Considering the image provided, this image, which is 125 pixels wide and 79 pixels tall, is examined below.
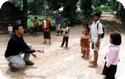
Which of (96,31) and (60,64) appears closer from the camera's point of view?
(96,31)

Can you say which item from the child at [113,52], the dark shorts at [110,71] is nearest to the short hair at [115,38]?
the child at [113,52]

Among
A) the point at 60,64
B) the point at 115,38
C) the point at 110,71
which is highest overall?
the point at 115,38

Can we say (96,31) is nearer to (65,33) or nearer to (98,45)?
(98,45)

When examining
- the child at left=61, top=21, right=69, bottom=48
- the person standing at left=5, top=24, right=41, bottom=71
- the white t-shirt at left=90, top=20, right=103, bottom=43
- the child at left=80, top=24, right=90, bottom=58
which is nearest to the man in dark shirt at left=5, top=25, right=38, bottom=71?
the person standing at left=5, top=24, right=41, bottom=71

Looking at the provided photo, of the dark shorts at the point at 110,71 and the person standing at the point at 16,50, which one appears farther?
the person standing at the point at 16,50

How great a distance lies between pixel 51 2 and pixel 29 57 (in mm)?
5684

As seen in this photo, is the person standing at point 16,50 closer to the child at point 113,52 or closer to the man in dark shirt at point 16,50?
the man in dark shirt at point 16,50

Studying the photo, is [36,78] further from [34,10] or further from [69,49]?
[34,10]

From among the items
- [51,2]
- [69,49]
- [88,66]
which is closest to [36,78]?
[88,66]

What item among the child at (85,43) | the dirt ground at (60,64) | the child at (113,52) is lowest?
the dirt ground at (60,64)

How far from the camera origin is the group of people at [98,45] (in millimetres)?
4105

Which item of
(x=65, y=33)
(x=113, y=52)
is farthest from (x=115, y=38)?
(x=65, y=33)

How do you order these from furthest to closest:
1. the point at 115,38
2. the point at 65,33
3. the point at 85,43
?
the point at 65,33
the point at 85,43
the point at 115,38

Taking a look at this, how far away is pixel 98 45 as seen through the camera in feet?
18.1
